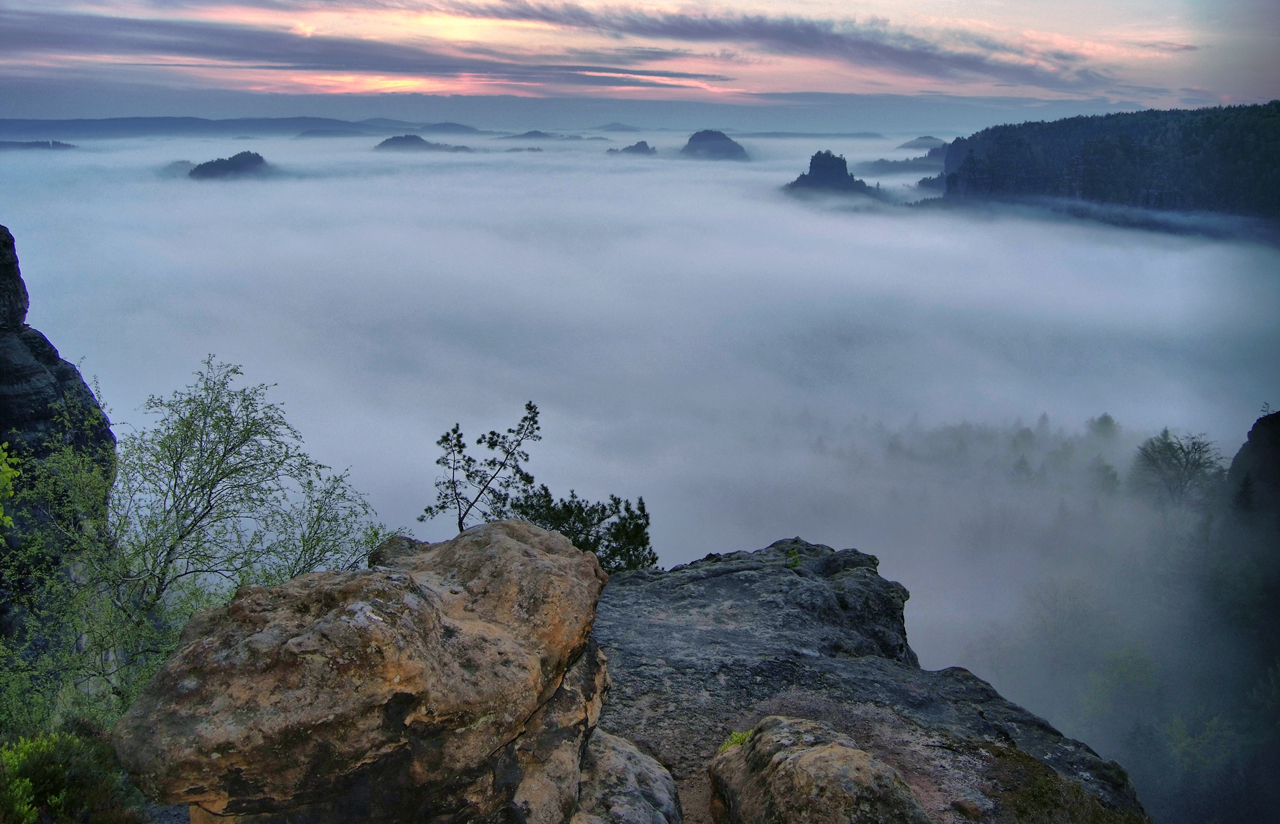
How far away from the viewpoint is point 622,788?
1298 centimetres

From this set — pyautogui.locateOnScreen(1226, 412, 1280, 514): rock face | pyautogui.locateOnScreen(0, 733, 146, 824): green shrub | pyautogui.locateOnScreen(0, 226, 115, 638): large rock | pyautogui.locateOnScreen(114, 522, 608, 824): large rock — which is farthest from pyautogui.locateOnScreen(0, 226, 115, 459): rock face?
pyautogui.locateOnScreen(1226, 412, 1280, 514): rock face

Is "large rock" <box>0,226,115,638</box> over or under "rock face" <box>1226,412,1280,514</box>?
over

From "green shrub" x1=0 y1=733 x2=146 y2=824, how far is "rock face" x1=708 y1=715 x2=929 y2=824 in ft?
32.5

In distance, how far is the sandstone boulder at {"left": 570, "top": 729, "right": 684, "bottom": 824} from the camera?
12.4 meters

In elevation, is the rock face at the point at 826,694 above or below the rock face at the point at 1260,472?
above

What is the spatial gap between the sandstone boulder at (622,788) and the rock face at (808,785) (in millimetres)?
1213

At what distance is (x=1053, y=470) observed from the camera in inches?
7426

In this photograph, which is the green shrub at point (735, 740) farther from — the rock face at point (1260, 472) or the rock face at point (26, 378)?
the rock face at point (1260, 472)

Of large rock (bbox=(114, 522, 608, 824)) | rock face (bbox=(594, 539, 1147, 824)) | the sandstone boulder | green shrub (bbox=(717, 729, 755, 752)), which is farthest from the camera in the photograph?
green shrub (bbox=(717, 729, 755, 752))

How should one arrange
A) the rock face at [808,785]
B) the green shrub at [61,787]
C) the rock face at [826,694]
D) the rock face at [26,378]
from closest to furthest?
the green shrub at [61,787], the rock face at [808,785], the rock face at [826,694], the rock face at [26,378]

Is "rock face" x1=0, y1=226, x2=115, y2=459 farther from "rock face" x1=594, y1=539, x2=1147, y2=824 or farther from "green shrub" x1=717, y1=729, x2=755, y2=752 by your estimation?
"green shrub" x1=717, y1=729, x2=755, y2=752

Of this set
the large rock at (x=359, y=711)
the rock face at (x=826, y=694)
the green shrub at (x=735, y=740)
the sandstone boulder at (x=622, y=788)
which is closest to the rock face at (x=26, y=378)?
the rock face at (x=826, y=694)

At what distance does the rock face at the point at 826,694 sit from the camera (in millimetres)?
15133


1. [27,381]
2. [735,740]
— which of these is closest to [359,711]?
[735,740]
